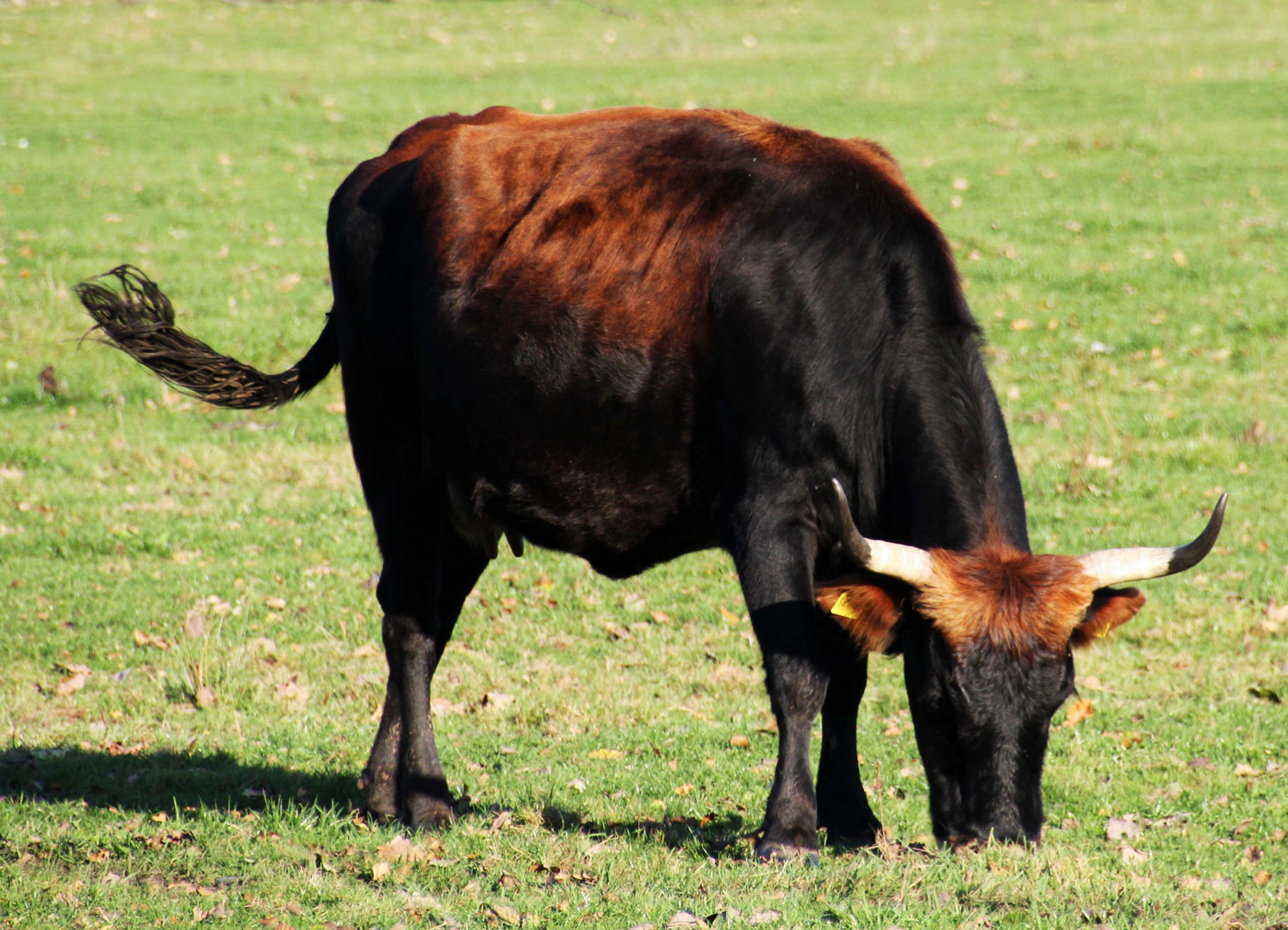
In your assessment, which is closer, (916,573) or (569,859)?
(916,573)

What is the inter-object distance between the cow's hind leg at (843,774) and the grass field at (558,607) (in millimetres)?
304

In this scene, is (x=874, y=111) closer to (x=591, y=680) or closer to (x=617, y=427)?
(x=591, y=680)

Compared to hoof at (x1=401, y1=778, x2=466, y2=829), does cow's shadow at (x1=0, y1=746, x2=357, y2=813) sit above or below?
below

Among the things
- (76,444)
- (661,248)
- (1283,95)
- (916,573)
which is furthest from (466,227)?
(1283,95)

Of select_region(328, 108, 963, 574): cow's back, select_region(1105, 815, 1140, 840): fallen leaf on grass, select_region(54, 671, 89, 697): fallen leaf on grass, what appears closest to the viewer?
select_region(328, 108, 963, 574): cow's back

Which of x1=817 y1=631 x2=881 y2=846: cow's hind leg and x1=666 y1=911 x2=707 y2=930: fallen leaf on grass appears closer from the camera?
x1=666 y1=911 x2=707 y2=930: fallen leaf on grass

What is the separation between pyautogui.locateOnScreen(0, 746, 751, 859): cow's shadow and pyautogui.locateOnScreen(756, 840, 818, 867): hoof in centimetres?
34

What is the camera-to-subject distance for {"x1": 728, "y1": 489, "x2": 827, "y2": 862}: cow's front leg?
5.67 meters

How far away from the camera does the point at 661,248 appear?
6168 mm

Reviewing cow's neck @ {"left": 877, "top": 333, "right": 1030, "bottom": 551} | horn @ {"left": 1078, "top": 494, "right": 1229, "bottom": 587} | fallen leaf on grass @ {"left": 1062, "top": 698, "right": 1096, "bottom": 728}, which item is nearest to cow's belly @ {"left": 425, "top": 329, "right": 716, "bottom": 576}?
cow's neck @ {"left": 877, "top": 333, "right": 1030, "bottom": 551}

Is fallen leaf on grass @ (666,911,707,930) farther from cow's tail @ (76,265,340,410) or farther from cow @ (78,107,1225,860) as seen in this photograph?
cow's tail @ (76,265,340,410)

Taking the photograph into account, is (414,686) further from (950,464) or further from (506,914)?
(950,464)

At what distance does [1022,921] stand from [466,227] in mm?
Result: 3840

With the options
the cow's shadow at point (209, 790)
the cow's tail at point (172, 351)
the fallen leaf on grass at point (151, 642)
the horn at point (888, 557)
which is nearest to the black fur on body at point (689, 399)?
the horn at point (888, 557)
